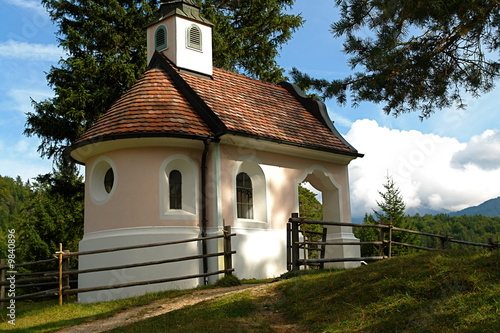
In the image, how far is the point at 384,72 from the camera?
9539 mm

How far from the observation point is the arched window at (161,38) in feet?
56.5

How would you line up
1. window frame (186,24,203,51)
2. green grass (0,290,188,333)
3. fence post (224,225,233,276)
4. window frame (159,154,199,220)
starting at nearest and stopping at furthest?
green grass (0,290,188,333), fence post (224,225,233,276), window frame (159,154,199,220), window frame (186,24,203,51)

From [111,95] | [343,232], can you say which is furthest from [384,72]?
[111,95]

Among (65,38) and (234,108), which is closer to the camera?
(234,108)

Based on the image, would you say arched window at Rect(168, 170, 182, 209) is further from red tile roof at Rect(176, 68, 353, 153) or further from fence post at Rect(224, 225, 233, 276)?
fence post at Rect(224, 225, 233, 276)

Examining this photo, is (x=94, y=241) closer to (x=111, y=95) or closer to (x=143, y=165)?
(x=143, y=165)

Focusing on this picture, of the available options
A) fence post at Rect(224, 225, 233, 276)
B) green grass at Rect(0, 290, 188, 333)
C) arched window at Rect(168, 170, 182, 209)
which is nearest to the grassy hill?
green grass at Rect(0, 290, 188, 333)

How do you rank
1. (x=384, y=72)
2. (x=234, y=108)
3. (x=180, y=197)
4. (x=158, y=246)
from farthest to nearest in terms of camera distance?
(x=234, y=108) < (x=180, y=197) < (x=158, y=246) < (x=384, y=72)

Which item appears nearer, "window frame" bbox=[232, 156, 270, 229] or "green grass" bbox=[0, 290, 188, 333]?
"green grass" bbox=[0, 290, 188, 333]

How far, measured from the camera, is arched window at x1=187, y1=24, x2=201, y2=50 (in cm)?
1712

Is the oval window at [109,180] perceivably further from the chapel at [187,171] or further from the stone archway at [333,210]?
the stone archway at [333,210]

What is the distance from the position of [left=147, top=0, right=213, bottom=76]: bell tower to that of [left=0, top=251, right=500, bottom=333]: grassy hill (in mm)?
9117

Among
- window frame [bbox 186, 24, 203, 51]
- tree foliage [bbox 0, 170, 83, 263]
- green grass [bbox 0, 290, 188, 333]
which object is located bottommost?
green grass [bbox 0, 290, 188, 333]

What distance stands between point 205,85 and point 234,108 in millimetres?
1288
